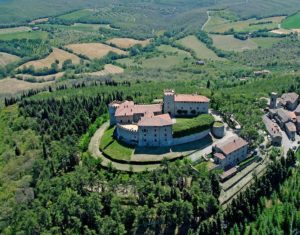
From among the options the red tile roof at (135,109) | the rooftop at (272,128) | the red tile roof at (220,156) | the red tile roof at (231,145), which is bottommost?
the red tile roof at (220,156)

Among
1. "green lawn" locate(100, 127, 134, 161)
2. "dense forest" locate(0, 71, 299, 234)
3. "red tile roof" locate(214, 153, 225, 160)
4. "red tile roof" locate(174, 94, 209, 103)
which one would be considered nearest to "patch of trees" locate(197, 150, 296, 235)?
"dense forest" locate(0, 71, 299, 234)

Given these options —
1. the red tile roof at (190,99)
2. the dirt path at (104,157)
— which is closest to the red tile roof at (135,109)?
the red tile roof at (190,99)

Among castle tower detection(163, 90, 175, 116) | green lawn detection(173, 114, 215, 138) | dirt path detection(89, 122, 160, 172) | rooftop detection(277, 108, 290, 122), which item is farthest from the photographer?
rooftop detection(277, 108, 290, 122)

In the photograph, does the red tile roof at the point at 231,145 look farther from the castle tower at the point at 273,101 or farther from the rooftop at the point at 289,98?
the rooftop at the point at 289,98

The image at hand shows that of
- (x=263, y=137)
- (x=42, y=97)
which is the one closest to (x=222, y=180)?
(x=263, y=137)

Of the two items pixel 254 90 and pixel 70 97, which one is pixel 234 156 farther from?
pixel 70 97

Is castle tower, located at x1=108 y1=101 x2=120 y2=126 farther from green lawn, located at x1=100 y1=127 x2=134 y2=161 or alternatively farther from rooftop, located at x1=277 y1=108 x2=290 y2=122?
rooftop, located at x1=277 y1=108 x2=290 y2=122

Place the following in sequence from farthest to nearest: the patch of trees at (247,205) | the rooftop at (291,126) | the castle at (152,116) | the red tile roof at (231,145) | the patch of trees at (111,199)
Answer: the rooftop at (291,126), the castle at (152,116), the red tile roof at (231,145), the patch of trees at (111,199), the patch of trees at (247,205)
